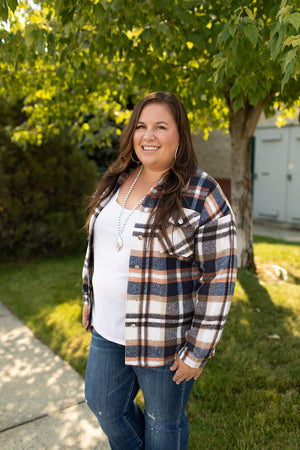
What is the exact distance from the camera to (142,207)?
67.9 inches

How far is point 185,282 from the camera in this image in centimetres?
168

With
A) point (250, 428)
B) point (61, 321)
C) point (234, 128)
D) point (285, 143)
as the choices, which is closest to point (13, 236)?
point (61, 321)

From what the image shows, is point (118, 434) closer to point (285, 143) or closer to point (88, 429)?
point (88, 429)

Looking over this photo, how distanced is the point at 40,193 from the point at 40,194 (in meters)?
0.02

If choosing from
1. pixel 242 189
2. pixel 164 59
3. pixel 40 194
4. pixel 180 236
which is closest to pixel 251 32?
pixel 180 236

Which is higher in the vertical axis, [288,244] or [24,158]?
[24,158]

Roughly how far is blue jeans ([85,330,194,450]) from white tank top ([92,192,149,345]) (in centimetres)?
9

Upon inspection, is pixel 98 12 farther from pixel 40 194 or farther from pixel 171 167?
pixel 40 194

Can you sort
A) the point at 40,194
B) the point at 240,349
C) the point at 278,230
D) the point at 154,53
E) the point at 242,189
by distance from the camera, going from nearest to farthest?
1. the point at 240,349
2. the point at 154,53
3. the point at 242,189
4. the point at 40,194
5. the point at 278,230

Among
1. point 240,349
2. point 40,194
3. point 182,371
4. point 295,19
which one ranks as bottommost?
point 240,349

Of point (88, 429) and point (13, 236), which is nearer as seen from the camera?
point (88, 429)

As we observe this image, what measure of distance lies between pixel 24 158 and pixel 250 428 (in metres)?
5.20

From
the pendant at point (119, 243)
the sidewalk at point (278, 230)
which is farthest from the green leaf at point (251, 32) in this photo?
the sidewalk at point (278, 230)

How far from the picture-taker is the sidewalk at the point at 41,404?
2.46m
